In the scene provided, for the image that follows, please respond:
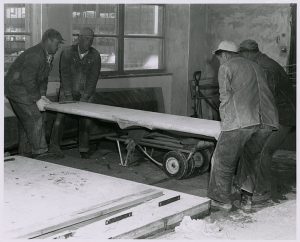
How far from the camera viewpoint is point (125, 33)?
10008 mm

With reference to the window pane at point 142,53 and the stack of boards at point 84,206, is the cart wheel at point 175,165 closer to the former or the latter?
the stack of boards at point 84,206

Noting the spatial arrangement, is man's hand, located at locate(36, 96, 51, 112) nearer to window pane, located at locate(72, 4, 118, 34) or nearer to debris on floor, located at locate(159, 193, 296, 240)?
window pane, located at locate(72, 4, 118, 34)

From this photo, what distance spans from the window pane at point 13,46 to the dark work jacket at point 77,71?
82 cm

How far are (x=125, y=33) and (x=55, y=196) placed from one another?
5.52 m

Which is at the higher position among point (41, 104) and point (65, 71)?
point (65, 71)

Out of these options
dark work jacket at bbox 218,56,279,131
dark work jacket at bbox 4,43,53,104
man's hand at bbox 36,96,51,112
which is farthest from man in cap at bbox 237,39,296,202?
man's hand at bbox 36,96,51,112

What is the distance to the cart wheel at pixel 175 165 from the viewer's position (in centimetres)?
671

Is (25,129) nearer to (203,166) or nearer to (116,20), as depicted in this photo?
(203,166)

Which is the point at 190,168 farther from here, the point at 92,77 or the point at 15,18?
the point at 15,18

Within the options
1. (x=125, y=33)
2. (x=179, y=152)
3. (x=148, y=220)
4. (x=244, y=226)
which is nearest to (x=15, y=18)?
(x=125, y=33)

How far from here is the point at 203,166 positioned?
23.3 feet

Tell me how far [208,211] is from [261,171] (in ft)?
3.11

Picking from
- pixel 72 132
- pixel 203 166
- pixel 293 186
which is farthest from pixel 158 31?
pixel 293 186

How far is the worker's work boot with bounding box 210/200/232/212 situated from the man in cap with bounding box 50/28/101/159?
295 cm
